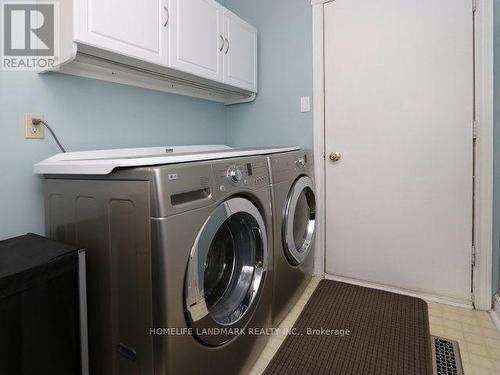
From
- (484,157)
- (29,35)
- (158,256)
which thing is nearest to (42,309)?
(158,256)

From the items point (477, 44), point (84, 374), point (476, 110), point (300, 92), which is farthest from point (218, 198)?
point (477, 44)

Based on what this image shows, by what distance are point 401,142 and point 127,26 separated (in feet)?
5.44

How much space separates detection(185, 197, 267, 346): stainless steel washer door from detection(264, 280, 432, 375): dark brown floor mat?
0.34 meters

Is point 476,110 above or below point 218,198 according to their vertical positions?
above

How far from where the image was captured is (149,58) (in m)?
1.33

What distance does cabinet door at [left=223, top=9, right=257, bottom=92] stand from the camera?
1.85 m

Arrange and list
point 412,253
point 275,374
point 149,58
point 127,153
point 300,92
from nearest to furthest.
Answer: point 275,374
point 149,58
point 127,153
point 412,253
point 300,92

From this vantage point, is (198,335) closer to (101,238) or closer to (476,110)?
(101,238)

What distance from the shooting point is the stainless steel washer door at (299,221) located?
59.8 inches

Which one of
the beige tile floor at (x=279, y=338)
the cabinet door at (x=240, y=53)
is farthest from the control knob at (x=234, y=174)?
the cabinet door at (x=240, y=53)

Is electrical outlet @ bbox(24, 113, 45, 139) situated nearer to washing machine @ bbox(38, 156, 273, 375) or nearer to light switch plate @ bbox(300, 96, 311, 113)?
washing machine @ bbox(38, 156, 273, 375)

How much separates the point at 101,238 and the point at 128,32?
2.95 feet

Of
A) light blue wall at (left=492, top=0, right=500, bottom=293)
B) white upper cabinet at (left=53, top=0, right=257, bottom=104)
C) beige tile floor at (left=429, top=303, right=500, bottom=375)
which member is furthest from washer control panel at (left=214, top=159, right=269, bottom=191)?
light blue wall at (left=492, top=0, right=500, bottom=293)

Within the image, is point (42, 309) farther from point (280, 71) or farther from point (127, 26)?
point (280, 71)
